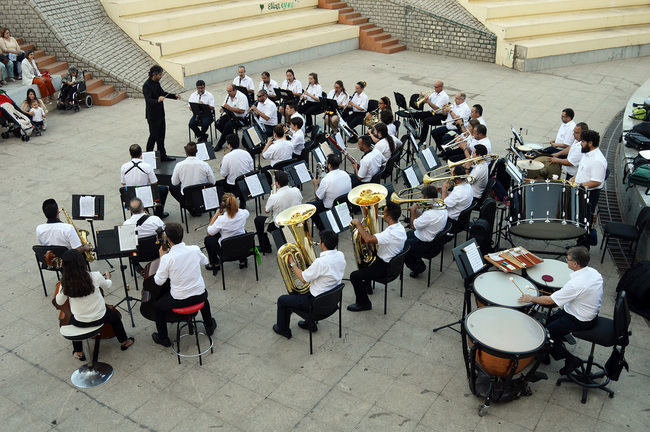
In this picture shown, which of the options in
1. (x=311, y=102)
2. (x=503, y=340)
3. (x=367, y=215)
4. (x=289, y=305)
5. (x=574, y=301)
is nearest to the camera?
(x=503, y=340)

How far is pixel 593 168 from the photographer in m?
8.27

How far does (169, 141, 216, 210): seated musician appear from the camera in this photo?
29.1ft

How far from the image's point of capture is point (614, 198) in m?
10.3

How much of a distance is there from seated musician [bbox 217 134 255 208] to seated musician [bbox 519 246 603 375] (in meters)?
5.14

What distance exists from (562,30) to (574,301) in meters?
16.3

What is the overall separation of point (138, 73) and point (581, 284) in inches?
540

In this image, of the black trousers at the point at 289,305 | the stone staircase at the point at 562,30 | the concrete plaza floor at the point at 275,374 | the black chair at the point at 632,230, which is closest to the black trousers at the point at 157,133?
the concrete plaza floor at the point at 275,374

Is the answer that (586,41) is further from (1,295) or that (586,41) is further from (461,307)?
(1,295)

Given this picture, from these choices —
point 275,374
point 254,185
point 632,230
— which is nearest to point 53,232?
point 254,185

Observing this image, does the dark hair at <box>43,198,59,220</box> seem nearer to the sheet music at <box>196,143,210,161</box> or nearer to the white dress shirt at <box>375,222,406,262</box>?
the sheet music at <box>196,143,210,161</box>

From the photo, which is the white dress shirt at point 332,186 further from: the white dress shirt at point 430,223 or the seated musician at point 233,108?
the seated musician at point 233,108

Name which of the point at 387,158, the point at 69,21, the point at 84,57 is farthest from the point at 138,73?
the point at 387,158

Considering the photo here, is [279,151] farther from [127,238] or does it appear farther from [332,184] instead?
[127,238]

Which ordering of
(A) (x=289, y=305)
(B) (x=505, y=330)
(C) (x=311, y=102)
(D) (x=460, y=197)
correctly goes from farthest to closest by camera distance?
(C) (x=311, y=102) < (D) (x=460, y=197) < (A) (x=289, y=305) < (B) (x=505, y=330)
